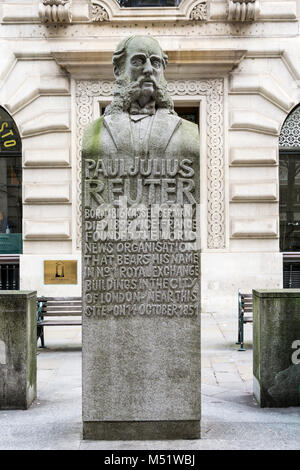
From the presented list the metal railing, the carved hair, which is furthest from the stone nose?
the metal railing

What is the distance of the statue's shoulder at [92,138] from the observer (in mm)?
4828

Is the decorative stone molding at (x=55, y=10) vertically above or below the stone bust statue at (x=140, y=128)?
above

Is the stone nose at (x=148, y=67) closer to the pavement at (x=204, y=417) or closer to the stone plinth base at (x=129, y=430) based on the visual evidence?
the stone plinth base at (x=129, y=430)

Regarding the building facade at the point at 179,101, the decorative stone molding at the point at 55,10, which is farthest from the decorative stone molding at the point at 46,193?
the decorative stone molding at the point at 55,10

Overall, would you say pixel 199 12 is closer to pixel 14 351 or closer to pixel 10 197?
pixel 10 197

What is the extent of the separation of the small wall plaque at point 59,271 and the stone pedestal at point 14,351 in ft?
22.7

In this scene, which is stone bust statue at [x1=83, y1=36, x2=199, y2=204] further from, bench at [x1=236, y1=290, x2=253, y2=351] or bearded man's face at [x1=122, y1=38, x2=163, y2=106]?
bench at [x1=236, y1=290, x2=253, y2=351]

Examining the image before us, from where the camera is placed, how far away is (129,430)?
4.79 m

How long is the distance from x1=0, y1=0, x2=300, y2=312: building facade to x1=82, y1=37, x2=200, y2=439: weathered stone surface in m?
8.18

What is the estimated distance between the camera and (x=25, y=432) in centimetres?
512

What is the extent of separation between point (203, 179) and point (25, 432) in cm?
880

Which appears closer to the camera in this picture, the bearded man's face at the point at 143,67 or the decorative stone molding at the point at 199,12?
the bearded man's face at the point at 143,67

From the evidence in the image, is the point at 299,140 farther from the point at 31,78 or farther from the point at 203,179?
the point at 31,78

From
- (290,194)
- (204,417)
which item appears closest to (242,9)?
(290,194)
